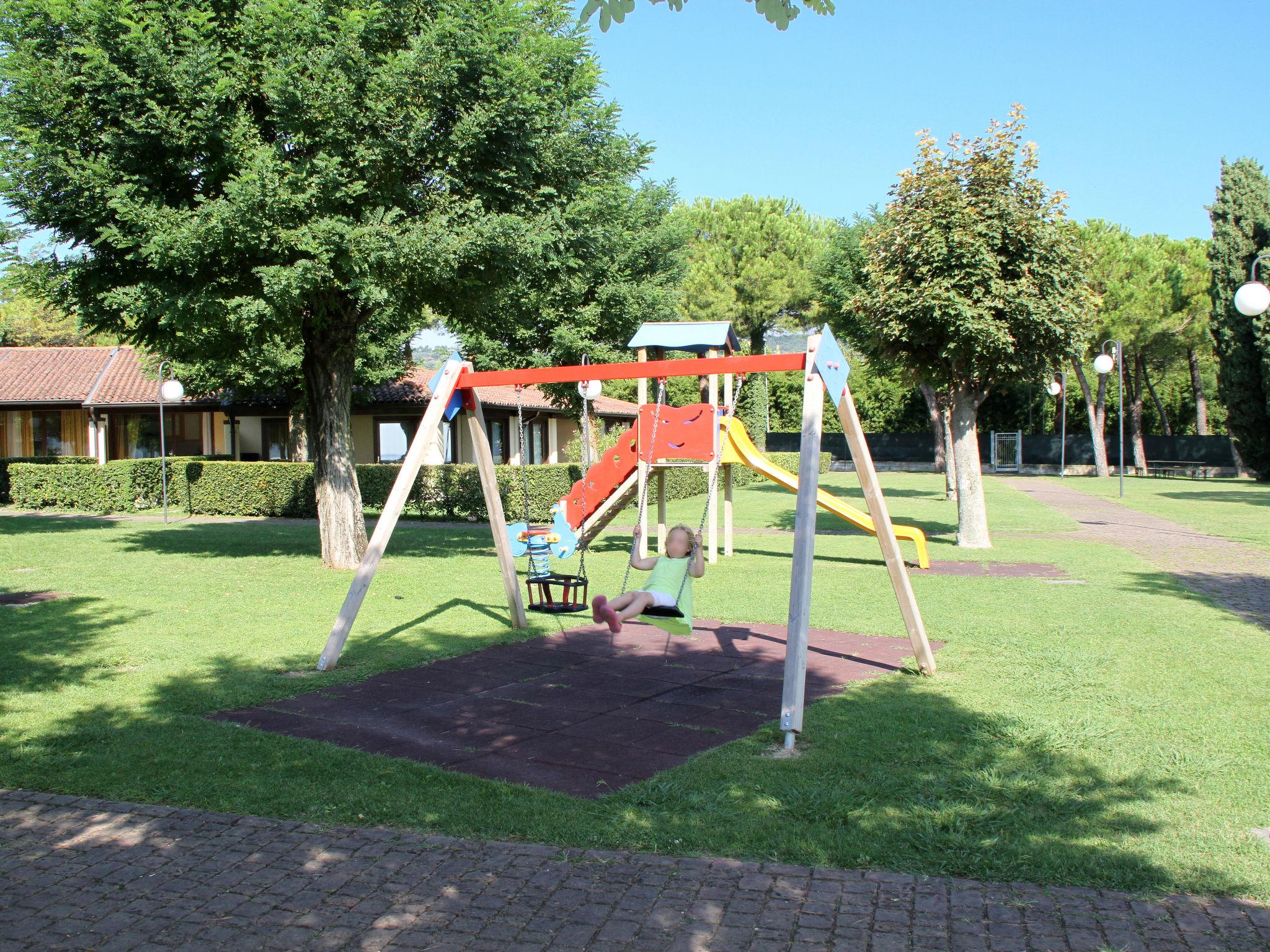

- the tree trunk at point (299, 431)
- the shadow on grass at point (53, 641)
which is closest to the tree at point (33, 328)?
the tree trunk at point (299, 431)

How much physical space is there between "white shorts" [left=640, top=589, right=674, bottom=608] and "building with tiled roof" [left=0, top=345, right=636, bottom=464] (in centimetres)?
2413

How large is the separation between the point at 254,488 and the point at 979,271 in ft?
56.2

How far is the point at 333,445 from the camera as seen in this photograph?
13.7 meters

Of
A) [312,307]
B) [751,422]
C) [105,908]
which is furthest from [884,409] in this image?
[105,908]

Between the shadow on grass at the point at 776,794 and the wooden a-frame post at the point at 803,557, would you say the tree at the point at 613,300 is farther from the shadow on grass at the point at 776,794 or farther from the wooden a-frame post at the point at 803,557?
the shadow on grass at the point at 776,794

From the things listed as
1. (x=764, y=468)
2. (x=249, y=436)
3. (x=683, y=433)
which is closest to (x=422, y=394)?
(x=249, y=436)

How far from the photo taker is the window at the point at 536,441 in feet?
117

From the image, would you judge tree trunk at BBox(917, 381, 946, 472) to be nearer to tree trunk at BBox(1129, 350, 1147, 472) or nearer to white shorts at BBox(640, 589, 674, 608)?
tree trunk at BBox(1129, 350, 1147, 472)

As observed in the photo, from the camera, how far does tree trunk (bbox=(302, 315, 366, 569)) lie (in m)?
13.7

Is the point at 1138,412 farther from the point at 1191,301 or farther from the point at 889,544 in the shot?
the point at 889,544

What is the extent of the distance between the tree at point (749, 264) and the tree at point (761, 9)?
148 ft

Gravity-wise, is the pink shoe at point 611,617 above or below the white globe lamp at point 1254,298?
below

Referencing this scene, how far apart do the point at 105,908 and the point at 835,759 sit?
3.58 meters

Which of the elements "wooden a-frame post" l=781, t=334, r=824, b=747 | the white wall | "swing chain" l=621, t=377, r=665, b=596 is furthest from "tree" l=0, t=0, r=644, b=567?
the white wall
